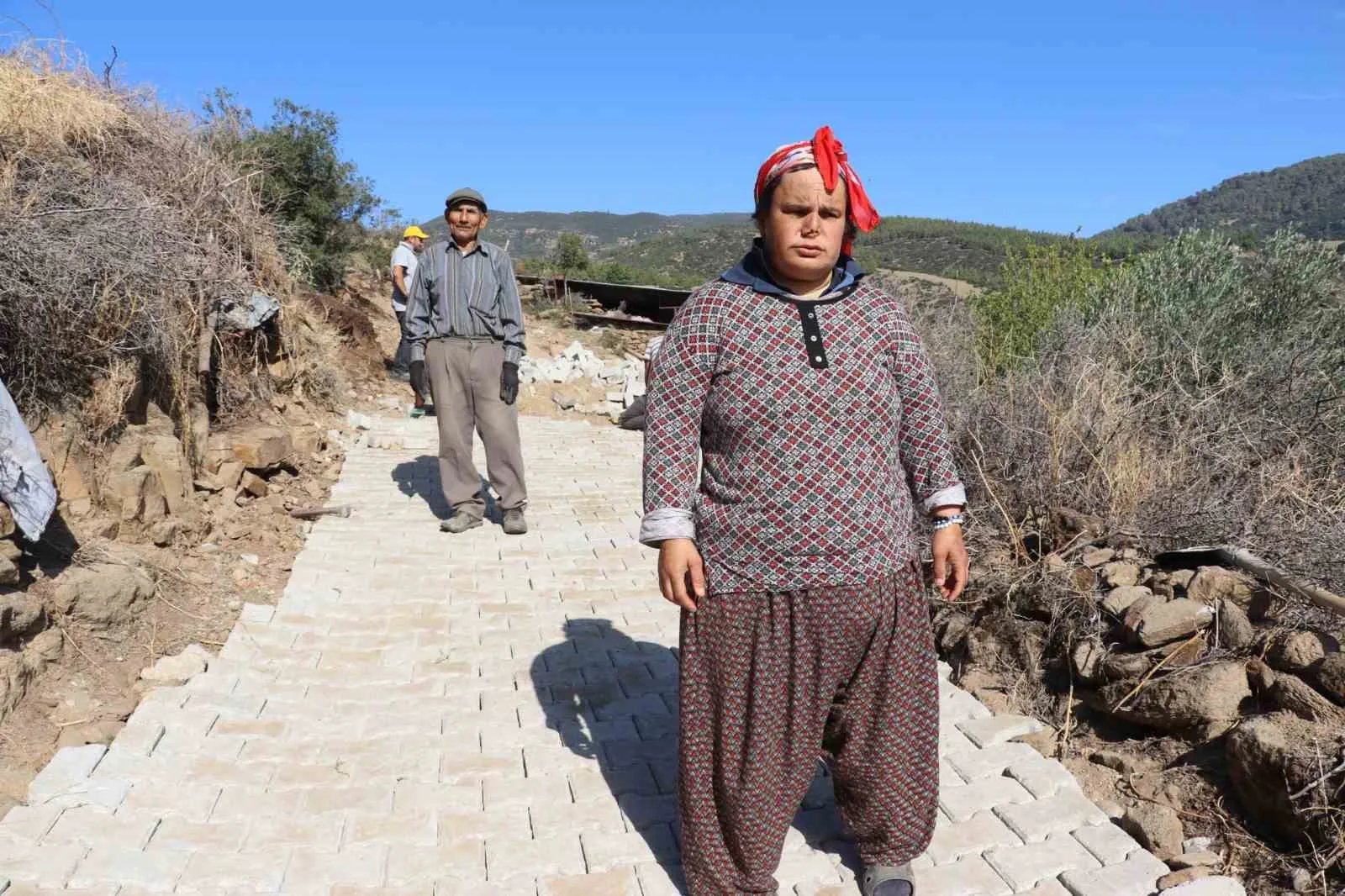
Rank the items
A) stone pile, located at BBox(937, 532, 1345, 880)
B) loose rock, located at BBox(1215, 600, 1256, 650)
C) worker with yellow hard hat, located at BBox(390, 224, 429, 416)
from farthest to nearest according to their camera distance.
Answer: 1. worker with yellow hard hat, located at BBox(390, 224, 429, 416)
2. loose rock, located at BBox(1215, 600, 1256, 650)
3. stone pile, located at BBox(937, 532, 1345, 880)

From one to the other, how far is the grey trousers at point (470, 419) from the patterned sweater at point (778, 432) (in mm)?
3765

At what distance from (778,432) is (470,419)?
416cm

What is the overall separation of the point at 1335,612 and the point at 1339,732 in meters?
0.60

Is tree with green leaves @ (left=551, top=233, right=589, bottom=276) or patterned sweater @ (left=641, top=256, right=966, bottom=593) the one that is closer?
patterned sweater @ (left=641, top=256, right=966, bottom=593)

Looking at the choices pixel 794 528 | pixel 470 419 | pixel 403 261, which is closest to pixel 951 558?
pixel 794 528

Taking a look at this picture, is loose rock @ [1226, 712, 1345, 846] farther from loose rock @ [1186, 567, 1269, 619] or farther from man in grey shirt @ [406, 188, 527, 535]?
man in grey shirt @ [406, 188, 527, 535]

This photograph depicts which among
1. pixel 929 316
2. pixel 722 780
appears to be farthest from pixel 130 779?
pixel 929 316

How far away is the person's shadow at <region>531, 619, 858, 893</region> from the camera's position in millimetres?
2846

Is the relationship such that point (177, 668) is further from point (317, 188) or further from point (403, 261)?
point (317, 188)

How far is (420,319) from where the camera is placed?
5.93 m

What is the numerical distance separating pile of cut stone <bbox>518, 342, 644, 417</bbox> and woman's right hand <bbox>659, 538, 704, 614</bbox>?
831 cm

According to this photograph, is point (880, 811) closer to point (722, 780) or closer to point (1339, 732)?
point (722, 780)

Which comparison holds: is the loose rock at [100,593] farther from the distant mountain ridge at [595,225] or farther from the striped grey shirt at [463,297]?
the distant mountain ridge at [595,225]

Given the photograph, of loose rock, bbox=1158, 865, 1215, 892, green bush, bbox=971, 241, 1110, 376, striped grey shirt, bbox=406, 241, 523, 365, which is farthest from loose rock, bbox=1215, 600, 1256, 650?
striped grey shirt, bbox=406, 241, 523, 365
